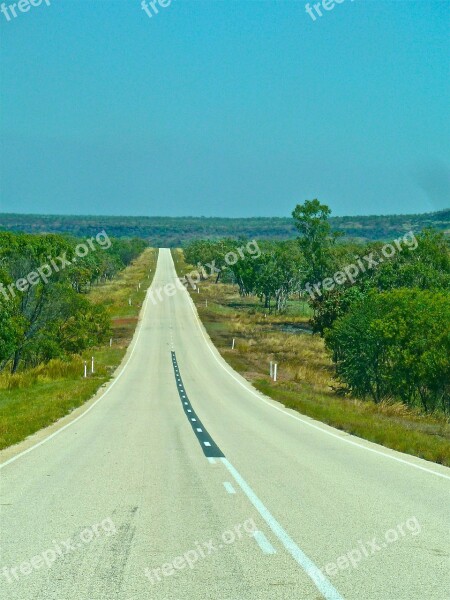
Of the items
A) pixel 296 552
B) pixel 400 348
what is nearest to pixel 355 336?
pixel 400 348

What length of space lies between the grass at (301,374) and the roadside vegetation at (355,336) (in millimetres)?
73

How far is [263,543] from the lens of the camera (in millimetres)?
7957

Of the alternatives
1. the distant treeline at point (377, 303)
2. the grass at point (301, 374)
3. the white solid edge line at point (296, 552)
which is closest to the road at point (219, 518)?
the white solid edge line at point (296, 552)

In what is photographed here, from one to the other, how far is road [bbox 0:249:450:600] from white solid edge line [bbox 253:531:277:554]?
0.08 ft

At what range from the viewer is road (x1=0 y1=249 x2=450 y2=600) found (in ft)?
21.5

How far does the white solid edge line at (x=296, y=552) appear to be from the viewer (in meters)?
6.35

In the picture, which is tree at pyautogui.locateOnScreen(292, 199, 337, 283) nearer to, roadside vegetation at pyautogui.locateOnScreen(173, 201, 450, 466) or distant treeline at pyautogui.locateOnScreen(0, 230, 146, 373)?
roadside vegetation at pyautogui.locateOnScreen(173, 201, 450, 466)


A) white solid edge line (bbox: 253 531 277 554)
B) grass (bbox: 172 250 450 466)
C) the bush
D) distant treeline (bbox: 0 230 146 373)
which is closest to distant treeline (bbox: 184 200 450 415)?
the bush

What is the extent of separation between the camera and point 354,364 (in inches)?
1636

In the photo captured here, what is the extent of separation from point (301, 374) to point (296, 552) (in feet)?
147

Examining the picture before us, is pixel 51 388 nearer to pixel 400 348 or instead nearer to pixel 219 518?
pixel 400 348

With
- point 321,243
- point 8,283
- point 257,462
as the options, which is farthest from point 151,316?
point 257,462

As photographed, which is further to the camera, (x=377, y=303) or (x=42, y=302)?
(x=42, y=302)

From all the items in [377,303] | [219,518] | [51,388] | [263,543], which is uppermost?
[377,303]
